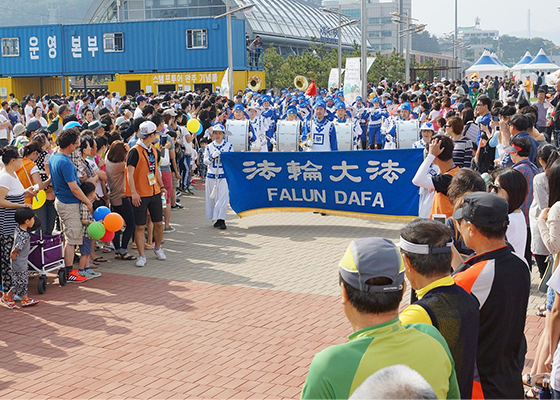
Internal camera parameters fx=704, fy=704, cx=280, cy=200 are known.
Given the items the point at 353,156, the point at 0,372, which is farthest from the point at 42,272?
the point at 353,156

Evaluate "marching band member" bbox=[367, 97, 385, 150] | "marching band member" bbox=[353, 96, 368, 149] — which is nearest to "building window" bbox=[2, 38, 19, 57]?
"marching band member" bbox=[353, 96, 368, 149]

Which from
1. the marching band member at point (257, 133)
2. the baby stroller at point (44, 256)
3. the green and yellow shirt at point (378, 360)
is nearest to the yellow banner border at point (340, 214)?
the baby stroller at point (44, 256)

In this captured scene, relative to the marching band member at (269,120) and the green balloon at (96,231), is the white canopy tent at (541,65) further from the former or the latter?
the green balloon at (96,231)

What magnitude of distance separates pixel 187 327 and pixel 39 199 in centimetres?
329

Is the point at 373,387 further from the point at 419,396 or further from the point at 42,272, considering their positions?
the point at 42,272

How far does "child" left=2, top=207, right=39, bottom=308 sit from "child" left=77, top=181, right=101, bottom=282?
1093 millimetres

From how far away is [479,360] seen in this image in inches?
153

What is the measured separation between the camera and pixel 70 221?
9.24 m

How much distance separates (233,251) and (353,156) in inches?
108

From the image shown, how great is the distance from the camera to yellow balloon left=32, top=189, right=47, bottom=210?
31.1 feet

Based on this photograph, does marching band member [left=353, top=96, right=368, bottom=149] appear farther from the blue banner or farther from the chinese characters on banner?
the chinese characters on banner

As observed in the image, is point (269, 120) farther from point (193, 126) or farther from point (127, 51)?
point (127, 51)

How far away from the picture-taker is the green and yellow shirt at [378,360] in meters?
2.50

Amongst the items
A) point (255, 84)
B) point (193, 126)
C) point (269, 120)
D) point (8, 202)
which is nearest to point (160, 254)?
point (8, 202)
